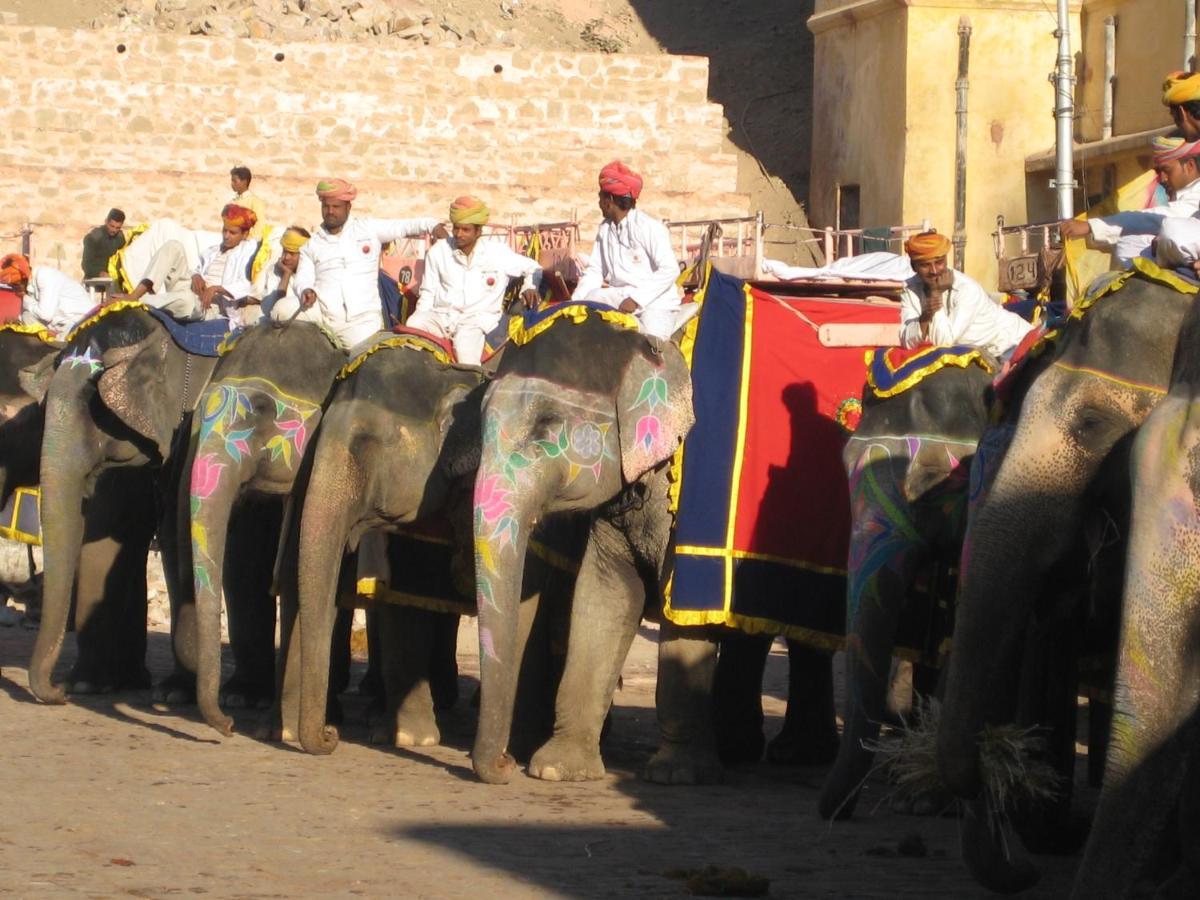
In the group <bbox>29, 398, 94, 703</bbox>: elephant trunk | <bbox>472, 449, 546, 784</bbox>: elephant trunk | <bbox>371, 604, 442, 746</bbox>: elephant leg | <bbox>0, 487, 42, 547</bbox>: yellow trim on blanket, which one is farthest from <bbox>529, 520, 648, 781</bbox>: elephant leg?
<bbox>0, 487, 42, 547</bbox>: yellow trim on blanket

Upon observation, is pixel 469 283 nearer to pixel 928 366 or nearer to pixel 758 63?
pixel 928 366

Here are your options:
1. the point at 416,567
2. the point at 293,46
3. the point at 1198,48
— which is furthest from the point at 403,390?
the point at 293,46

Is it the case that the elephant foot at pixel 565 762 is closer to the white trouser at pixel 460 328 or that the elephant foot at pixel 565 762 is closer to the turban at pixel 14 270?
the white trouser at pixel 460 328

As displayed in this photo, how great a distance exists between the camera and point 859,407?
9750mm

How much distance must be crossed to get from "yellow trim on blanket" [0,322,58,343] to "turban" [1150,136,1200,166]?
7722 mm

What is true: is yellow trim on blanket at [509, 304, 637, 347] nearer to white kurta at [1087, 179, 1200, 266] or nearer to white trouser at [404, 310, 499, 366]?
white trouser at [404, 310, 499, 366]

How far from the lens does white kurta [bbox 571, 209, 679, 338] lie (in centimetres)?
1030

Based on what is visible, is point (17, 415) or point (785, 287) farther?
point (17, 415)

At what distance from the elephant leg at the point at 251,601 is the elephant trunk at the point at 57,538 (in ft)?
2.52

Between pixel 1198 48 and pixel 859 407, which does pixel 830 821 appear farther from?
pixel 1198 48

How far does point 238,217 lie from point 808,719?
4.24 metres

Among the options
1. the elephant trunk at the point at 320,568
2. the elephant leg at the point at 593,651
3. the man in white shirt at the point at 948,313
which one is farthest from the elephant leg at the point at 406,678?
the man in white shirt at the point at 948,313

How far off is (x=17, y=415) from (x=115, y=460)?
1546mm

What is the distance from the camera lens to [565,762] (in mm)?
9594
